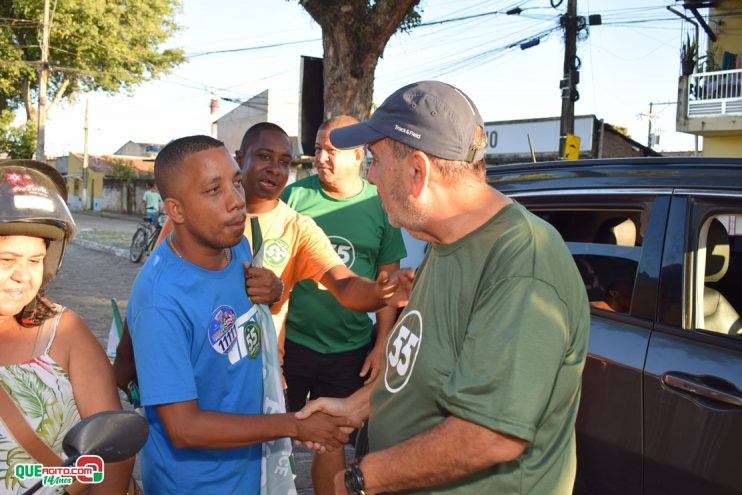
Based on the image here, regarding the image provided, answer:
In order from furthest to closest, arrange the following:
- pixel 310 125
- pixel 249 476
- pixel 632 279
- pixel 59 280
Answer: pixel 59 280 < pixel 310 125 < pixel 632 279 < pixel 249 476

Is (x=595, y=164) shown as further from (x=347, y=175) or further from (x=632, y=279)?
(x=347, y=175)

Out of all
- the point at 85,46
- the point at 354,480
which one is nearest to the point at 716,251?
the point at 354,480

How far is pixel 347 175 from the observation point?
3590 millimetres

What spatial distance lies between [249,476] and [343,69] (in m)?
5.84

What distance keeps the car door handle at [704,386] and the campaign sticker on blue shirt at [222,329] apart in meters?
1.47

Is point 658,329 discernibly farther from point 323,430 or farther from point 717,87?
point 717,87

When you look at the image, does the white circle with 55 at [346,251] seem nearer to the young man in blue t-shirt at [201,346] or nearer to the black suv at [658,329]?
the black suv at [658,329]

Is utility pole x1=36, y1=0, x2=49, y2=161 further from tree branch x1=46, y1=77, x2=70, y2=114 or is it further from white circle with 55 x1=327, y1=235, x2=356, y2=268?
white circle with 55 x1=327, y1=235, x2=356, y2=268

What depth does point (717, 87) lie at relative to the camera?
66.4 feet

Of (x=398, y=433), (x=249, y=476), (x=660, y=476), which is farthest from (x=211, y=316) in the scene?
(x=660, y=476)

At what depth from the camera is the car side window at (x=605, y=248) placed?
9.04 feet

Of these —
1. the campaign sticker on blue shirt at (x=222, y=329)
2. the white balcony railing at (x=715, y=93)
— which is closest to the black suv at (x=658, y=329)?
the campaign sticker on blue shirt at (x=222, y=329)

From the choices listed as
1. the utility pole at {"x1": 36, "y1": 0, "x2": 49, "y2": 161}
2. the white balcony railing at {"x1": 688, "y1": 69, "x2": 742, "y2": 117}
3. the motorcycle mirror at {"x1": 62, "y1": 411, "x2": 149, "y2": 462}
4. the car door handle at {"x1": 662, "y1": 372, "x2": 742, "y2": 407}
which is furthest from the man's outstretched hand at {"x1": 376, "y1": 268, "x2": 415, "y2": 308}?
the utility pole at {"x1": 36, "y1": 0, "x2": 49, "y2": 161}

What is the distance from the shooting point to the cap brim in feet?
5.60
